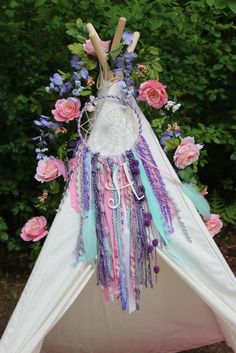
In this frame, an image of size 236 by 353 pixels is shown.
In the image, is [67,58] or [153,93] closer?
[153,93]

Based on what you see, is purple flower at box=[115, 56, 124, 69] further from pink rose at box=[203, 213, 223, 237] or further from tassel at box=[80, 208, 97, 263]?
pink rose at box=[203, 213, 223, 237]

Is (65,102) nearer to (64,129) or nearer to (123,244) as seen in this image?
(64,129)

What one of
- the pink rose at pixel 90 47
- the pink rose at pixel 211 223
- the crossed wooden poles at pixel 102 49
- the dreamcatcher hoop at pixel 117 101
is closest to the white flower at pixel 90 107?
the dreamcatcher hoop at pixel 117 101

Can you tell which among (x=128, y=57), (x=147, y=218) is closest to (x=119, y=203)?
(x=147, y=218)

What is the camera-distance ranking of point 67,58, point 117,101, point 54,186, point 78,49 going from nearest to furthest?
point 117,101, point 78,49, point 54,186, point 67,58

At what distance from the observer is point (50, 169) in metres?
2.94

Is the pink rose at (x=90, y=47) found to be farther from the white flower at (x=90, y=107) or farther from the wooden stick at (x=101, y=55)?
the white flower at (x=90, y=107)

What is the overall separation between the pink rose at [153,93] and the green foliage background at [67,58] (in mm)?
968

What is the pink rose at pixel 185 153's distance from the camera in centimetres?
297

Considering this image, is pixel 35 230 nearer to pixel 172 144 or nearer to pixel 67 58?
pixel 172 144

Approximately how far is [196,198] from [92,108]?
0.63 metres

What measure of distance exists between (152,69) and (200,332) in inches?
54.8

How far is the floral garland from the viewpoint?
2.91 meters

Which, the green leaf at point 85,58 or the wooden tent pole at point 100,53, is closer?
the wooden tent pole at point 100,53
